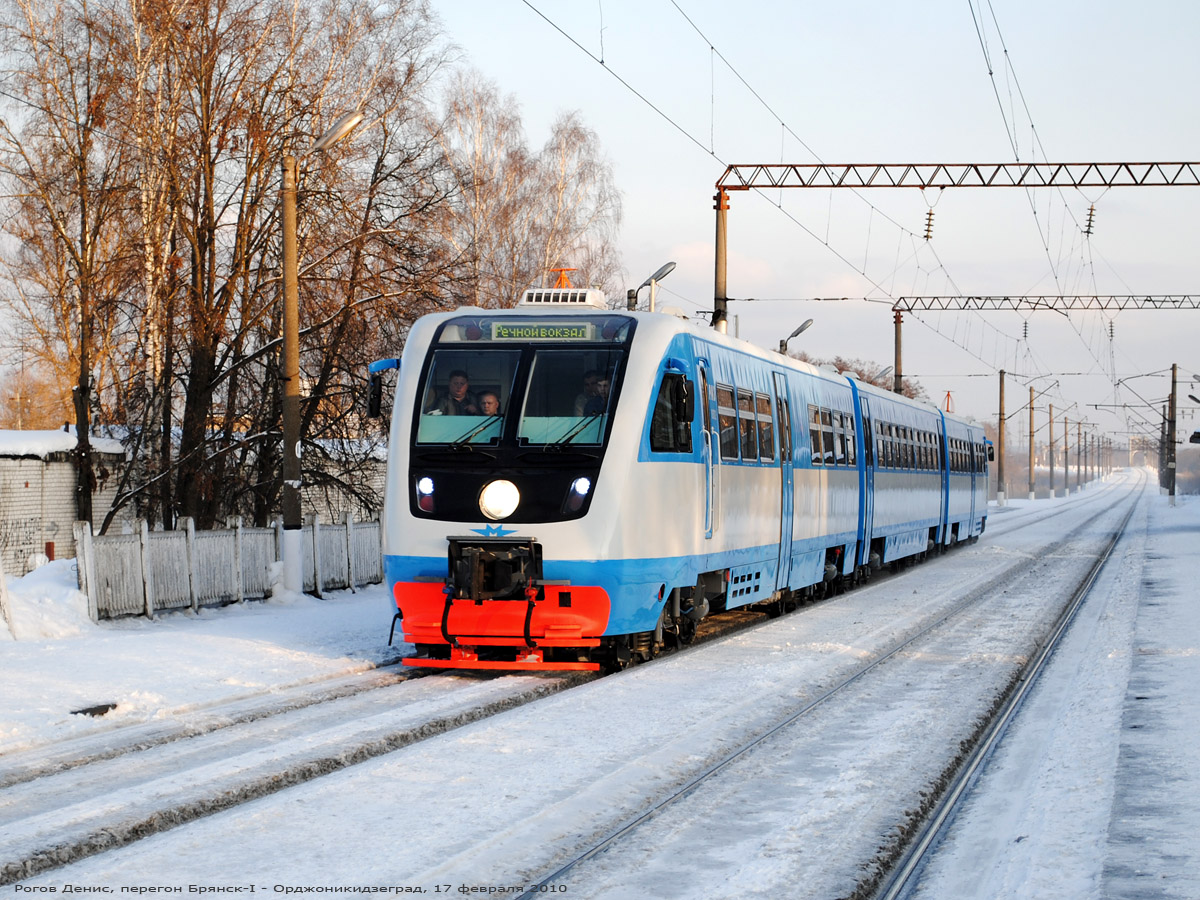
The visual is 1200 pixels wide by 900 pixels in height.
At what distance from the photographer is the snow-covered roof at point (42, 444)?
25469 millimetres

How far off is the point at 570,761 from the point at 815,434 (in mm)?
10894

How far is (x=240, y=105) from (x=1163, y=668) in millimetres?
17067

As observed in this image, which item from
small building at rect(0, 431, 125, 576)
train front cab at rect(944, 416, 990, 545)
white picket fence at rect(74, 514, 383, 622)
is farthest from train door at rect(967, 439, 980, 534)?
small building at rect(0, 431, 125, 576)

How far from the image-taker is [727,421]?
46.4ft

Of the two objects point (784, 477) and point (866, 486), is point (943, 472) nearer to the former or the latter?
point (866, 486)

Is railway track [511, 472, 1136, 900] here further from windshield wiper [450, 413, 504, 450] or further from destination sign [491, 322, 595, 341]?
destination sign [491, 322, 595, 341]

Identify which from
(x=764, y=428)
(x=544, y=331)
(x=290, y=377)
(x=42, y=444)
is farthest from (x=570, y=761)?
(x=42, y=444)

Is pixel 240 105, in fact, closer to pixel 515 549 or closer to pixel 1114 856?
pixel 515 549

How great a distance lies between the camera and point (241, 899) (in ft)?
17.6

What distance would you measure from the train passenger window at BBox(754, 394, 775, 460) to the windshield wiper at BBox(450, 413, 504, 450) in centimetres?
435

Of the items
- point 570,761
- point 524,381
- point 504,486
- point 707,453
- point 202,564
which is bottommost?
point 570,761

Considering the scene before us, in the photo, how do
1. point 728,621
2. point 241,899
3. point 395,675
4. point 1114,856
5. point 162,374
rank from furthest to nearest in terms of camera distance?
point 162,374
point 728,621
point 395,675
point 1114,856
point 241,899

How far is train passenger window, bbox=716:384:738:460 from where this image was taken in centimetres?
1385

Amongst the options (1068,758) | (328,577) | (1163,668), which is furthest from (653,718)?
(328,577)
